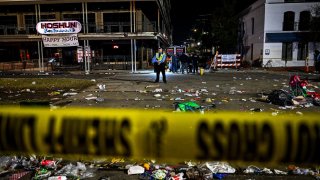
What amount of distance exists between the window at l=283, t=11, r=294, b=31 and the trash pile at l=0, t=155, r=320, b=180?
28691 mm

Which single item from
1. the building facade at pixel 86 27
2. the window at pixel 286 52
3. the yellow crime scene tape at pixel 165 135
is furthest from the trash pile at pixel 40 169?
the window at pixel 286 52

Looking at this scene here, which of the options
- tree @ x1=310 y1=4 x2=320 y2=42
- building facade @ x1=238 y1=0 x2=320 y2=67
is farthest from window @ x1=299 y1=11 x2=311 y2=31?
tree @ x1=310 y1=4 x2=320 y2=42

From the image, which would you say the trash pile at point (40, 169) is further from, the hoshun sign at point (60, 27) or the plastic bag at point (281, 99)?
the hoshun sign at point (60, 27)

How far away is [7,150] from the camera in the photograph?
89.5 inches

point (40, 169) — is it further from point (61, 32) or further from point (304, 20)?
point (304, 20)

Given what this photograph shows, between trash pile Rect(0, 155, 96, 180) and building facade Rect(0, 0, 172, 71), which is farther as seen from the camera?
building facade Rect(0, 0, 172, 71)

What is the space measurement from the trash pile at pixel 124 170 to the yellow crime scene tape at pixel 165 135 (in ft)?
6.61

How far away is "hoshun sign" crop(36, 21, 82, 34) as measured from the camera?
21.8m

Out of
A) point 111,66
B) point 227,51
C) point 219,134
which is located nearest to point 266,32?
point 227,51

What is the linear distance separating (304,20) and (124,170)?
30.3 metres

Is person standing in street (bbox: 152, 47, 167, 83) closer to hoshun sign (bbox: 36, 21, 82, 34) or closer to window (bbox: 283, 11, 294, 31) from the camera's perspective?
hoshun sign (bbox: 36, 21, 82, 34)

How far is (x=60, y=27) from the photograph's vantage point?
21.9 meters

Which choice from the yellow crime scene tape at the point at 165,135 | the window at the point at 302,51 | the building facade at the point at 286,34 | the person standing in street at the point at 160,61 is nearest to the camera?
the yellow crime scene tape at the point at 165,135

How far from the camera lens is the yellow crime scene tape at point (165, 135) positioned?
79.6 inches
